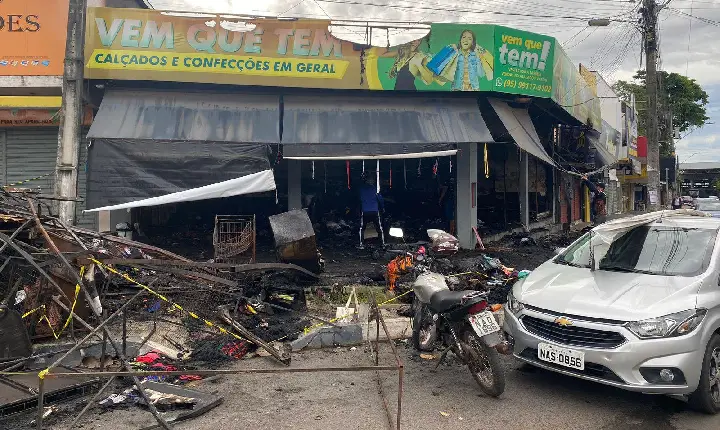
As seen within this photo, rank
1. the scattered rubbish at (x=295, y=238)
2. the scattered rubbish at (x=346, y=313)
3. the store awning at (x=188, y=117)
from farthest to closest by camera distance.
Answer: the store awning at (x=188, y=117) < the scattered rubbish at (x=295, y=238) < the scattered rubbish at (x=346, y=313)

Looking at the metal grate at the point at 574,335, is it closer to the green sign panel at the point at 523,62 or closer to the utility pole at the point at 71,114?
the green sign panel at the point at 523,62

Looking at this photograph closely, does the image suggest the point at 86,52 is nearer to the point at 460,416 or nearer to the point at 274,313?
the point at 274,313

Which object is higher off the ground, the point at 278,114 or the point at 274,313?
the point at 278,114

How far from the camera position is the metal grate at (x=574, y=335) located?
4371 millimetres

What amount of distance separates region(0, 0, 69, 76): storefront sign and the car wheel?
13650 mm

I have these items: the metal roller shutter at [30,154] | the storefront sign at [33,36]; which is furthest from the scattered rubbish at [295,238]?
the metal roller shutter at [30,154]

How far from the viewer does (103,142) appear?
34.5 feet

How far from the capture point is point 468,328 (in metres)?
5.06

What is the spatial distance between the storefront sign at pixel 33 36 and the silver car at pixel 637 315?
1212cm

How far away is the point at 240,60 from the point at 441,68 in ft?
15.9

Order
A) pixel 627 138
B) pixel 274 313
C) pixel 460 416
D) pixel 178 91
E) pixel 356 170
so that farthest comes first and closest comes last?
pixel 627 138
pixel 356 170
pixel 178 91
pixel 274 313
pixel 460 416

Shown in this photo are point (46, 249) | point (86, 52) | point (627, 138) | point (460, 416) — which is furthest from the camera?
point (627, 138)

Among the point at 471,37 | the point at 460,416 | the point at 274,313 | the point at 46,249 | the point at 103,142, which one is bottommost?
the point at 460,416

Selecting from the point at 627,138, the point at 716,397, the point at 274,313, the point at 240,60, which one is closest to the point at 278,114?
the point at 240,60
